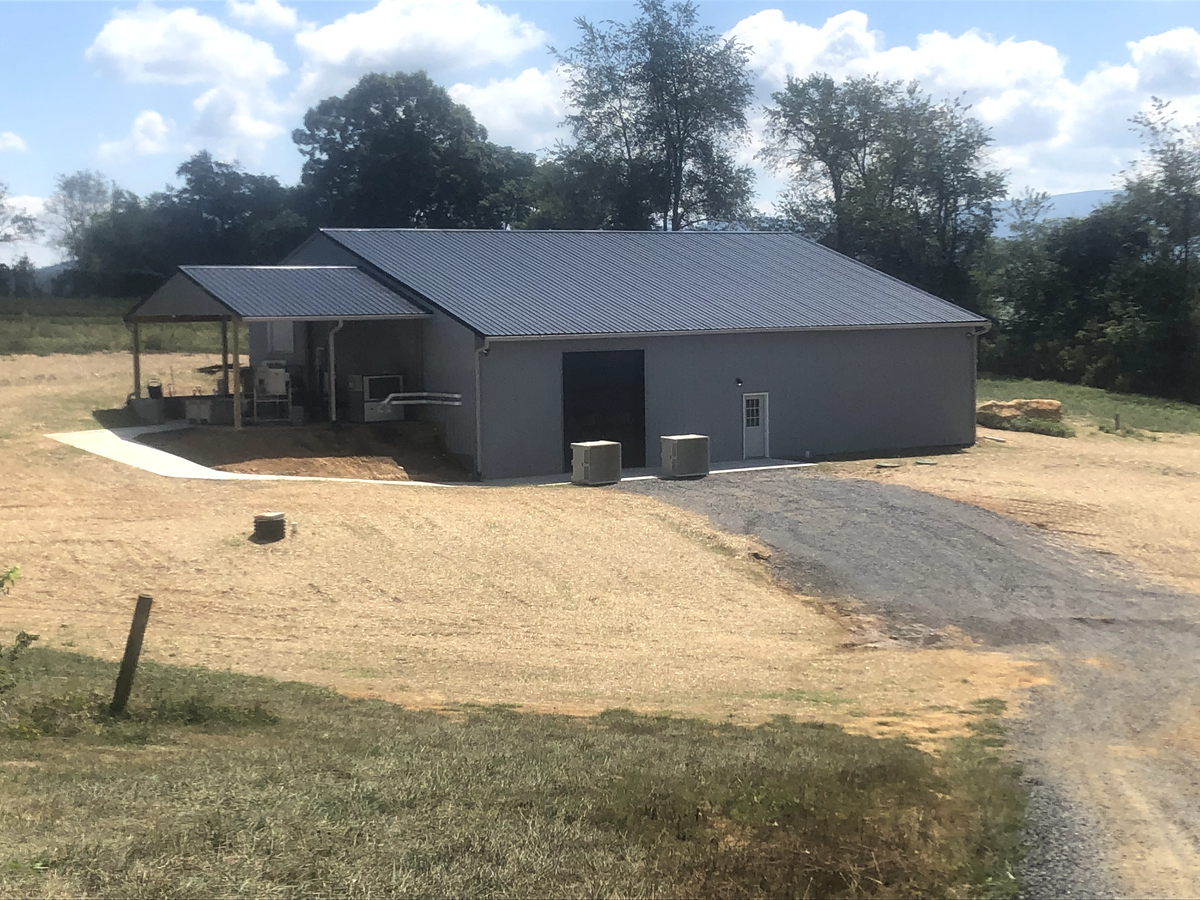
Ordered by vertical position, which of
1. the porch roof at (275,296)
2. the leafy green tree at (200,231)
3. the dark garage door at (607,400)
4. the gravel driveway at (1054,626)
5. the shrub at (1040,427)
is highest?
the leafy green tree at (200,231)

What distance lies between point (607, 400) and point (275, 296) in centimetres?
713

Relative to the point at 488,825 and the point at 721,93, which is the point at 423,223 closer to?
the point at 721,93

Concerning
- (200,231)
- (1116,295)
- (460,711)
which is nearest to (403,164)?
(200,231)

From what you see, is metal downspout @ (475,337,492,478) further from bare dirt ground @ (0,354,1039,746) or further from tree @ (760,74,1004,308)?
tree @ (760,74,1004,308)

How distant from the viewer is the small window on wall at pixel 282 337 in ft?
102

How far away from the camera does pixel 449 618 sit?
→ 15188mm

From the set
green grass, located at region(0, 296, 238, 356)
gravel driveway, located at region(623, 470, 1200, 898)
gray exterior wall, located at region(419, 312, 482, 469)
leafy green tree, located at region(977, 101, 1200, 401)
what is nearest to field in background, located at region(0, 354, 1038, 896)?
gravel driveway, located at region(623, 470, 1200, 898)

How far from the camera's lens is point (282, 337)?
31.0 m

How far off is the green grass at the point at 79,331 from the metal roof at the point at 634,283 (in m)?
11.8

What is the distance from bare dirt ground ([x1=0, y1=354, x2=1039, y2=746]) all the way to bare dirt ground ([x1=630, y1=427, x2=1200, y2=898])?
0.93 m

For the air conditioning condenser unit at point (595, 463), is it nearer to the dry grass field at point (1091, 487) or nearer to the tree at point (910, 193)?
the dry grass field at point (1091, 487)

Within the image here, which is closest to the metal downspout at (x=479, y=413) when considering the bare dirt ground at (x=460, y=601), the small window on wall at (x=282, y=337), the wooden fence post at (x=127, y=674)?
the bare dirt ground at (x=460, y=601)

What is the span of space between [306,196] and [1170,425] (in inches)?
1697

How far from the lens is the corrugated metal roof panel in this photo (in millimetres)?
25047
